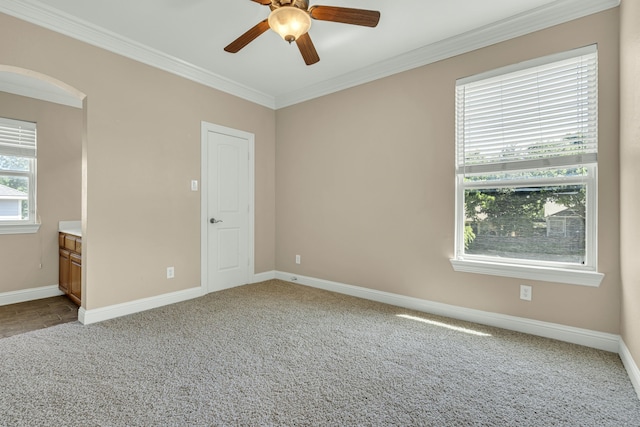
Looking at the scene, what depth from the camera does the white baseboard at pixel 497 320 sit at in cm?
236

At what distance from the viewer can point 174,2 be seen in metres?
2.45

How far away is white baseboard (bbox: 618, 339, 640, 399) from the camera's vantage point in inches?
71.7

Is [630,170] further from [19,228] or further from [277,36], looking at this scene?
[19,228]

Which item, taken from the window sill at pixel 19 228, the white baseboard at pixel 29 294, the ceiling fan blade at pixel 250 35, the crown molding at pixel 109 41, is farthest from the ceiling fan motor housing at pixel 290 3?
the white baseboard at pixel 29 294

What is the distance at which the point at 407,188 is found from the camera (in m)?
3.34

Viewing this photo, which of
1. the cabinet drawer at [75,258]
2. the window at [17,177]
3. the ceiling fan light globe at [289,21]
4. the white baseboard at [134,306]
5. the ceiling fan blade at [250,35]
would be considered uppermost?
the ceiling fan blade at [250,35]

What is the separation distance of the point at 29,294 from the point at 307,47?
14.0ft

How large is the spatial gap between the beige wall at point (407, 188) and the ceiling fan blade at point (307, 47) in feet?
4.36

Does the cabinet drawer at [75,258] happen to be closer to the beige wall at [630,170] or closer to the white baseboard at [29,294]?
the white baseboard at [29,294]

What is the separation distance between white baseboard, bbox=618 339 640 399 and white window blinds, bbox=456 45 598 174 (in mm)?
1363

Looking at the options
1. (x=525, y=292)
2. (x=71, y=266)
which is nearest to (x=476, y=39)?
(x=525, y=292)

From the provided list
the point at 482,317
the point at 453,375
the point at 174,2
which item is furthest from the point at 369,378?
the point at 174,2

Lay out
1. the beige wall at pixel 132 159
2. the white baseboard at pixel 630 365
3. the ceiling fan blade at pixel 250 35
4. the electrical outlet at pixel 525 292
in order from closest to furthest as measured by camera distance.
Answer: the white baseboard at pixel 630 365, the ceiling fan blade at pixel 250 35, the electrical outlet at pixel 525 292, the beige wall at pixel 132 159

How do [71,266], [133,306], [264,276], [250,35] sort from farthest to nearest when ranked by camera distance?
[264,276], [71,266], [133,306], [250,35]
